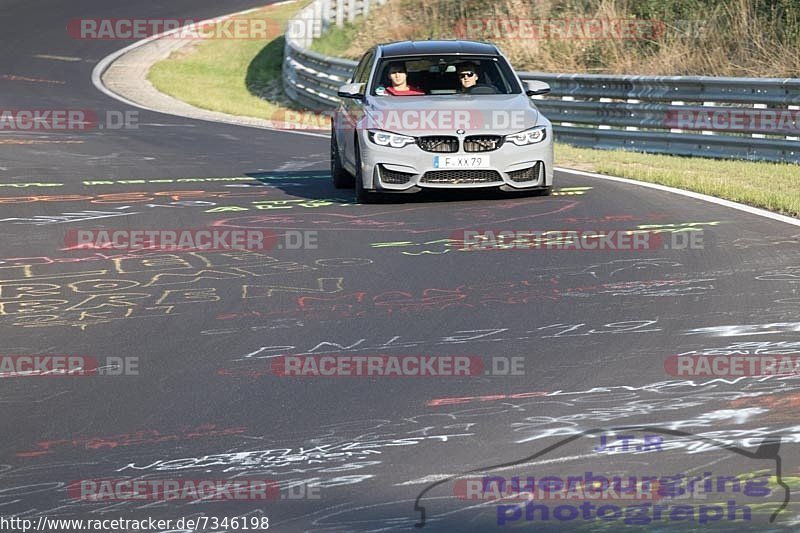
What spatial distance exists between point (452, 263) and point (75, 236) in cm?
360

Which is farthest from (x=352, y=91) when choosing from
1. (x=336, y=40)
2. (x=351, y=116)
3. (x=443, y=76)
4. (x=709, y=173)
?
(x=336, y=40)

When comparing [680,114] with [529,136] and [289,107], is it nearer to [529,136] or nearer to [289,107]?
[529,136]

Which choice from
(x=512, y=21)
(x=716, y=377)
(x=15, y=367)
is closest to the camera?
(x=716, y=377)

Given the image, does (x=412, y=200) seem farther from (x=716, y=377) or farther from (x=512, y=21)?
(x=512, y=21)

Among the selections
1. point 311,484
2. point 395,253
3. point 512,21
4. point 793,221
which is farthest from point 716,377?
point 512,21

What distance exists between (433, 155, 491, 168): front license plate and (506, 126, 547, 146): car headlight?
0.34 m

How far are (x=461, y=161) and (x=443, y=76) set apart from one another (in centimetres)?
141

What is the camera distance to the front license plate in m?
13.6

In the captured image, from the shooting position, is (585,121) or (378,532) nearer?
(378,532)

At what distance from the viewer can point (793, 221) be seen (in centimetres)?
1204

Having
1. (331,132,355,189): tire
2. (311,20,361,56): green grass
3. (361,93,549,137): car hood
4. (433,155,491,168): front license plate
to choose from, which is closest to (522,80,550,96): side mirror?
(361,93,549,137): car hood

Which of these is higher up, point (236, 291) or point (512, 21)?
point (512, 21)

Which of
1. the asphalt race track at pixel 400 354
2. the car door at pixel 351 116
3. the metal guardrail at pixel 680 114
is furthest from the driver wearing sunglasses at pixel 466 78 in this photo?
the metal guardrail at pixel 680 114

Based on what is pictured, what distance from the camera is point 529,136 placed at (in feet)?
45.5
